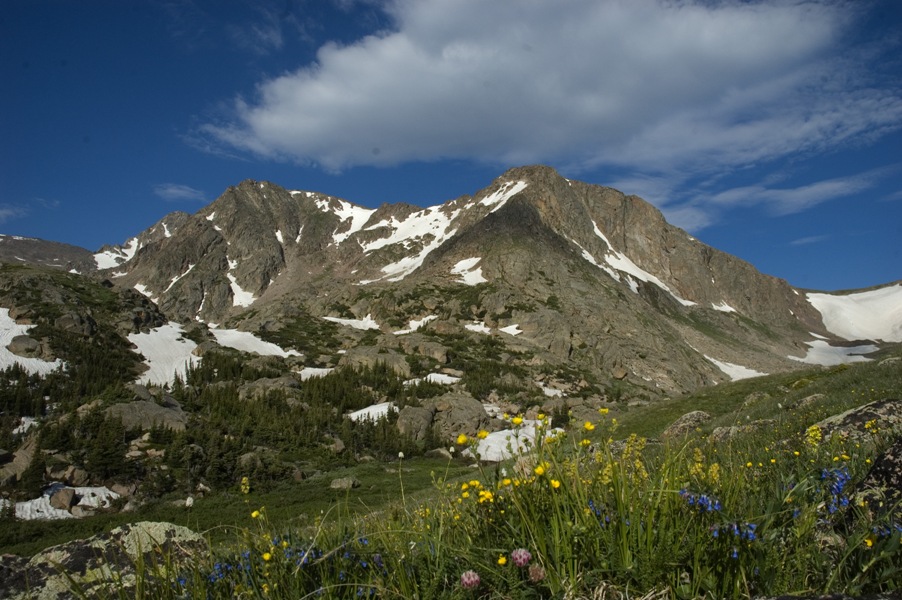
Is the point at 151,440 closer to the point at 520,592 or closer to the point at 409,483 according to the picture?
the point at 409,483

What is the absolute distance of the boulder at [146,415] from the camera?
5031cm

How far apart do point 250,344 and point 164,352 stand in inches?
835

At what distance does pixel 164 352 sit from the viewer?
89.9 m

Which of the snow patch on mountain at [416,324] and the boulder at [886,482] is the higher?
the snow patch on mountain at [416,324]

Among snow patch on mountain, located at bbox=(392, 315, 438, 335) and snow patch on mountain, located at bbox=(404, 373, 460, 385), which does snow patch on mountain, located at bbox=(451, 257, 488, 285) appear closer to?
snow patch on mountain, located at bbox=(392, 315, 438, 335)

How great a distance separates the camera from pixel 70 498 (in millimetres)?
36562

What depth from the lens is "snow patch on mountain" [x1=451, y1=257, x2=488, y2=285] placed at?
172 meters

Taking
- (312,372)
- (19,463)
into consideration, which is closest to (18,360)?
(19,463)

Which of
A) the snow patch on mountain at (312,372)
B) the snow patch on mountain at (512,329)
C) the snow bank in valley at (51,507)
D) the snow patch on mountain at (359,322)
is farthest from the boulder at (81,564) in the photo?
the snow patch on mountain at (359,322)

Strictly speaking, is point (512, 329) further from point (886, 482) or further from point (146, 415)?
point (886, 482)

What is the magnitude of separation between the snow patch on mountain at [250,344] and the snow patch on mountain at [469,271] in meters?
76.2

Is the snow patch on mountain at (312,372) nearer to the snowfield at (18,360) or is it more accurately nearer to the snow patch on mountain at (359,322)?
the snowfield at (18,360)

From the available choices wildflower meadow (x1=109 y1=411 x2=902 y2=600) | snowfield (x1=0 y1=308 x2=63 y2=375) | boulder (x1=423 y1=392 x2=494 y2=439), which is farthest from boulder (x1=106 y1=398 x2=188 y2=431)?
wildflower meadow (x1=109 y1=411 x2=902 y2=600)

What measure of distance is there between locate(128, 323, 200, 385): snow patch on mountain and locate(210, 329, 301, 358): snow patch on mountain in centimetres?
911
